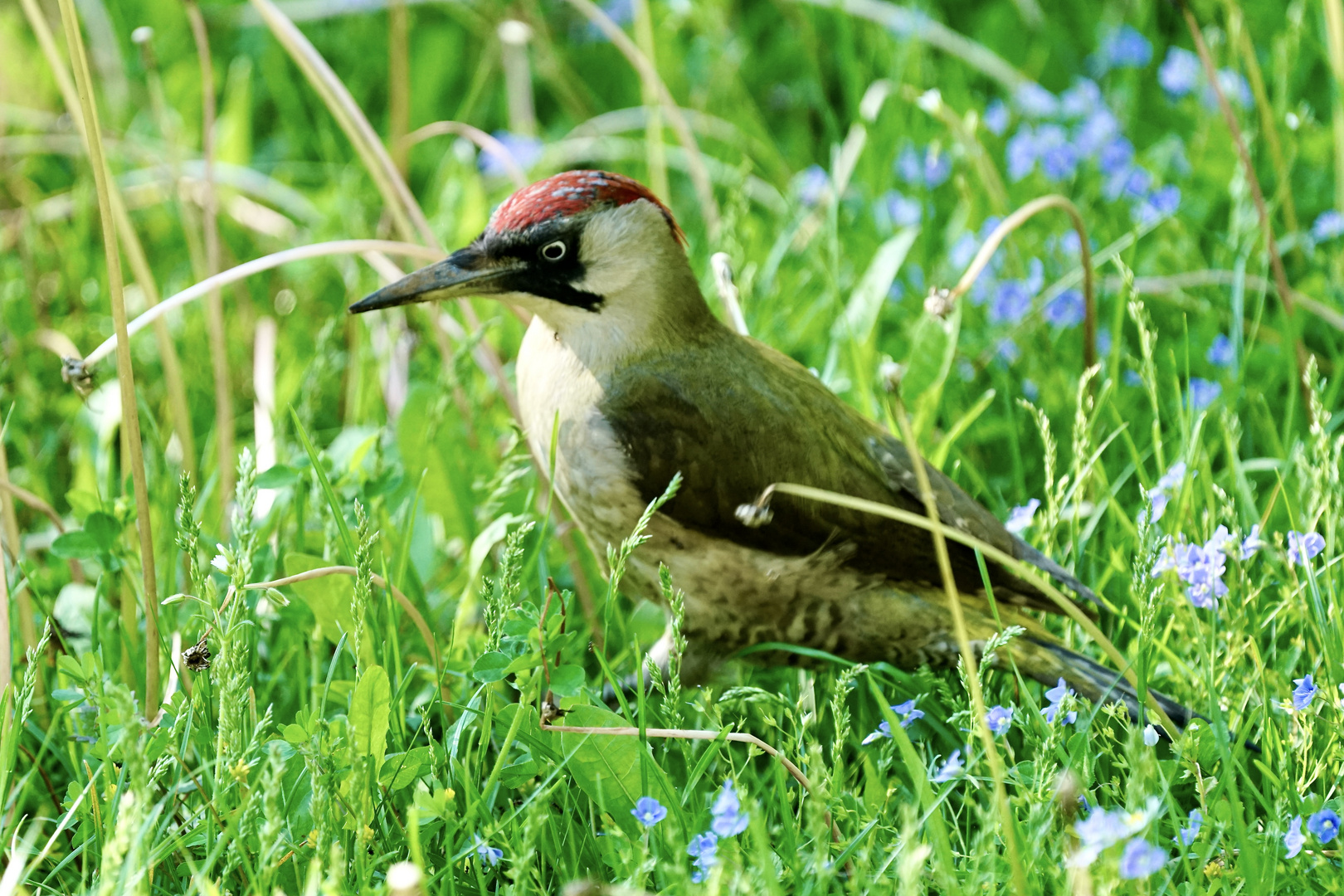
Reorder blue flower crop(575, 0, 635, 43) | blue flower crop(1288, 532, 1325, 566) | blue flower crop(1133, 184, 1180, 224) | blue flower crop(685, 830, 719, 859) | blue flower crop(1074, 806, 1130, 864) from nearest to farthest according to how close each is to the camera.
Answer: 1. blue flower crop(1074, 806, 1130, 864)
2. blue flower crop(685, 830, 719, 859)
3. blue flower crop(1288, 532, 1325, 566)
4. blue flower crop(1133, 184, 1180, 224)
5. blue flower crop(575, 0, 635, 43)

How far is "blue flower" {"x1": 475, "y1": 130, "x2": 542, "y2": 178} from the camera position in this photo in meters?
4.69

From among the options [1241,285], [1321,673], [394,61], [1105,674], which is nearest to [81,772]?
[1105,674]

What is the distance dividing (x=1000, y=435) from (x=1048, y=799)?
1.68 meters

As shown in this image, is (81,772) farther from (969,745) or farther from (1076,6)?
(1076,6)

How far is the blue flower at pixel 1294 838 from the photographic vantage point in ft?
6.75

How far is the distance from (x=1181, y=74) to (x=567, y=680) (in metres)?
3.12

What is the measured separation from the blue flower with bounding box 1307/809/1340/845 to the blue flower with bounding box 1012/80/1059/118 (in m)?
2.76

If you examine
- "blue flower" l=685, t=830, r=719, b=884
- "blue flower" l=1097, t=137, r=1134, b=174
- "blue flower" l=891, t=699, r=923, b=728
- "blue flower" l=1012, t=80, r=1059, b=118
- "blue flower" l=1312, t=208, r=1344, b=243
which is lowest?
"blue flower" l=891, t=699, r=923, b=728

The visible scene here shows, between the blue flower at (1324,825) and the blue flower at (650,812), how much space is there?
97cm

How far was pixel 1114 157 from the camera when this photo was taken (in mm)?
4113

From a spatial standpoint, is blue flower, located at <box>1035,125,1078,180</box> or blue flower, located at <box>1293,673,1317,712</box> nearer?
blue flower, located at <box>1293,673,1317,712</box>

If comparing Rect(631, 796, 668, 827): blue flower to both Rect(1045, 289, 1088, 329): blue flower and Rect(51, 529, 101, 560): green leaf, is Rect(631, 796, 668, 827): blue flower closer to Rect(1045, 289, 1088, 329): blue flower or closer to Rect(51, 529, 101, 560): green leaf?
A: Rect(51, 529, 101, 560): green leaf

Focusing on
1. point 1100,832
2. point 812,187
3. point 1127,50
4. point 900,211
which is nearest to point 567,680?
point 1100,832

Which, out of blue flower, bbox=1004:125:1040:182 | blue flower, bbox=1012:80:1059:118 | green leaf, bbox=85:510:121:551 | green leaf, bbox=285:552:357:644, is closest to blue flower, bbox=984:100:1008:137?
blue flower, bbox=1012:80:1059:118
